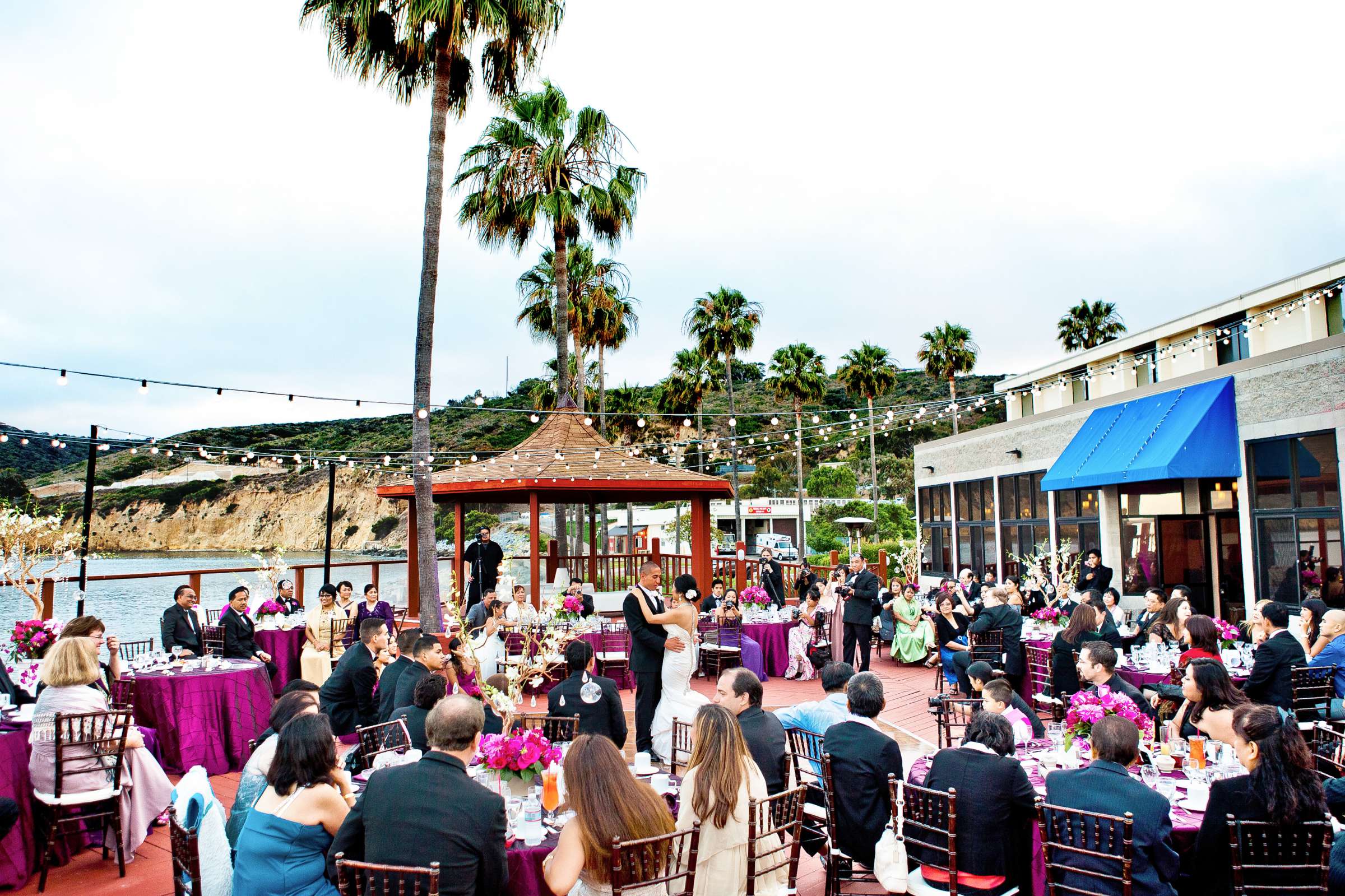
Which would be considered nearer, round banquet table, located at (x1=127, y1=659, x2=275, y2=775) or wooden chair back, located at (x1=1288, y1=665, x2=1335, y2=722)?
wooden chair back, located at (x1=1288, y1=665, x2=1335, y2=722)

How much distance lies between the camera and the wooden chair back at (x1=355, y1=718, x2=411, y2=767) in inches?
201

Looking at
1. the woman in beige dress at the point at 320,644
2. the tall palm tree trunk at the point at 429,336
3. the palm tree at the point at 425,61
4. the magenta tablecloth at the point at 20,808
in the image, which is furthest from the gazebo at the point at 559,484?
the magenta tablecloth at the point at 20,808

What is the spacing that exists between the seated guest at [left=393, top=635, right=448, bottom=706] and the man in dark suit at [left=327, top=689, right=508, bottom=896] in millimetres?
2487

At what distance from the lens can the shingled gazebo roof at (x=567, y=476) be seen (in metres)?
14.0

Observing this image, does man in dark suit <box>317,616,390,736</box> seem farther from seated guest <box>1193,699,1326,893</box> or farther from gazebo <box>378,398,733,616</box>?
gazebo <box>378,398,733,616</box>

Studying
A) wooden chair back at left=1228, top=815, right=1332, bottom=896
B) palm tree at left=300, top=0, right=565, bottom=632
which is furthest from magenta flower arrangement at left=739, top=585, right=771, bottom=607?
wooden chair back at left=1228, top=815, right=1332, bottom=896

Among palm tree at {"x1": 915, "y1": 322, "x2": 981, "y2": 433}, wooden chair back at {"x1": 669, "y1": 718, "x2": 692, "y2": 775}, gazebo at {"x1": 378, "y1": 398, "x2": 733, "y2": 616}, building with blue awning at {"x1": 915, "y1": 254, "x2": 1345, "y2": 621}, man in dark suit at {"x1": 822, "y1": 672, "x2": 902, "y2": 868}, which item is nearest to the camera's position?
man in dark suit at {"x1": 822, "y1": 672, "x2": 902, "y2": 868}

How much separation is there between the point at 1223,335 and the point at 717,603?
12823 mm

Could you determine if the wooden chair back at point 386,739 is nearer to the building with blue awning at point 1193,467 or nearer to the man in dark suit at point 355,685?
the man in dark suit at point 355,685

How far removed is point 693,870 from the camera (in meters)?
→ 3.53

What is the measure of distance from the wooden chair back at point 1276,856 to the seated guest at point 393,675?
16.7 feet

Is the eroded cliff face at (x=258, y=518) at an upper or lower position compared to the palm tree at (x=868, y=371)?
lower

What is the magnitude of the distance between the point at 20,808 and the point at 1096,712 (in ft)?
22.6

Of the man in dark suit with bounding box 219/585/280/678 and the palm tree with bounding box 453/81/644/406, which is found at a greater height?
the palm tree with bounding box 453/81/644/406
